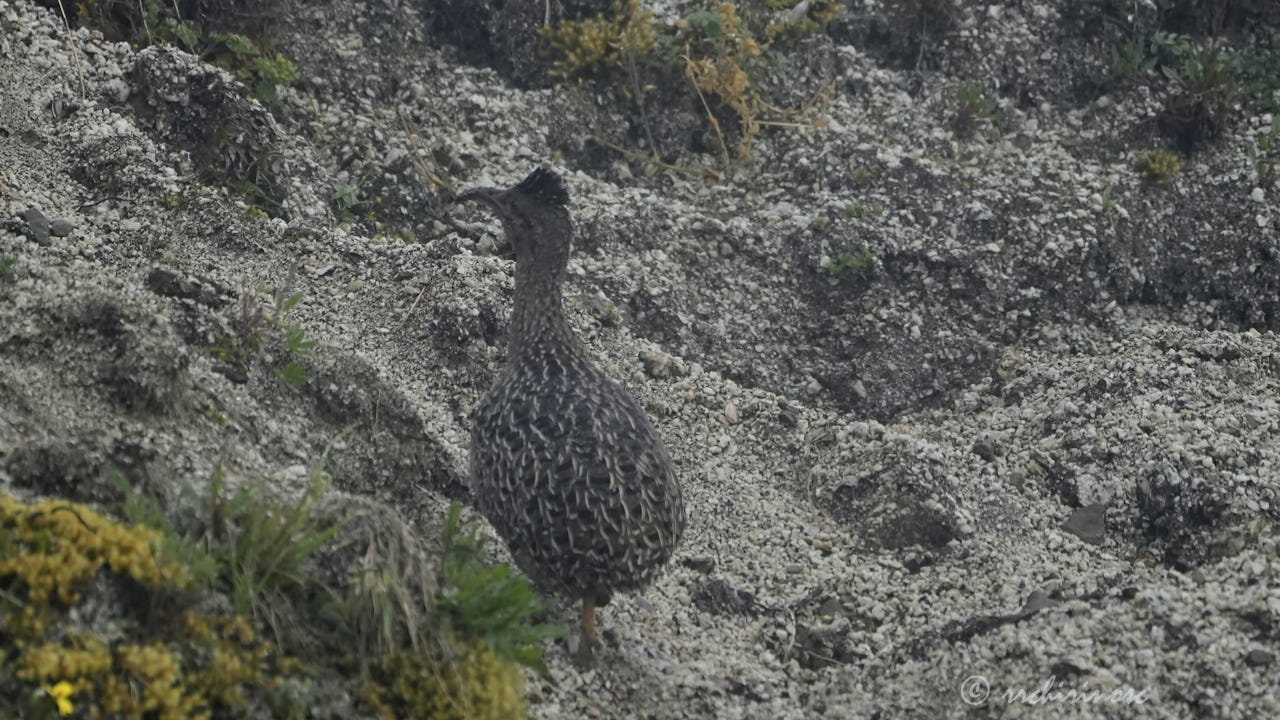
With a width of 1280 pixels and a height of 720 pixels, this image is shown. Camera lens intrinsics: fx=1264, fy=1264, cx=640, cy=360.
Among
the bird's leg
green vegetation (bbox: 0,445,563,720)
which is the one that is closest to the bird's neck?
the bird's leg

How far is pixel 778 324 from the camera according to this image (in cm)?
906

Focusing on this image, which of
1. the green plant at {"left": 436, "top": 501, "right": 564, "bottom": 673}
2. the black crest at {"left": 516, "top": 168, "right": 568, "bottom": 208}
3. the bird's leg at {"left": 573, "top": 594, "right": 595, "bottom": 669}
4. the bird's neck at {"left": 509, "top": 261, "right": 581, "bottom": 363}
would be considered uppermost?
the black crest at {"left": 516, "top": 168, "right": 568, "bottom": 208}

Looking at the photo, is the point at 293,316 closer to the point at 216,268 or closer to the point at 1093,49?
the point at 216,268

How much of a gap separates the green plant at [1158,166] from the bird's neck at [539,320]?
198 inches

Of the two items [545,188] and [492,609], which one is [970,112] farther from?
[492,609]

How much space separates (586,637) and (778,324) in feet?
11.8

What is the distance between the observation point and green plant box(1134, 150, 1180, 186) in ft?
31.4

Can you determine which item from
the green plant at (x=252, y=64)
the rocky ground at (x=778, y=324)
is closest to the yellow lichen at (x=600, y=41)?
the rocky ground at (x=778, y=324)

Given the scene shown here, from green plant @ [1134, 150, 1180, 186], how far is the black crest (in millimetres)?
4987

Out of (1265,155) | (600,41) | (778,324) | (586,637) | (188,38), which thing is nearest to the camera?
(586,637)

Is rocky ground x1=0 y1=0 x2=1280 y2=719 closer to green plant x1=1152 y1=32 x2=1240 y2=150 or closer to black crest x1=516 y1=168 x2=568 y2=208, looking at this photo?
green plant x1=1152 y1=32 x2=1240 y2=150

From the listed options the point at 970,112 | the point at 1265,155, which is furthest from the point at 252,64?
the point at 1265,155

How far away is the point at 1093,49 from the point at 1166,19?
2.39ft

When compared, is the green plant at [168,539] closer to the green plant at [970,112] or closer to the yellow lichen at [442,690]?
the yellow lichen at [442,690]
